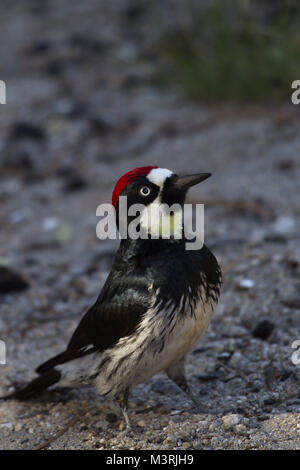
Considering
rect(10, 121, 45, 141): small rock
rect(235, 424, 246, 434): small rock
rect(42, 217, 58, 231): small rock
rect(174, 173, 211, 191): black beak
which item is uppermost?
rect(10, 121, 45, 141): small rock

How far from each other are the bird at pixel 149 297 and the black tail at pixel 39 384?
0.92ft

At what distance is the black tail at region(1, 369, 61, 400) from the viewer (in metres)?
3.60

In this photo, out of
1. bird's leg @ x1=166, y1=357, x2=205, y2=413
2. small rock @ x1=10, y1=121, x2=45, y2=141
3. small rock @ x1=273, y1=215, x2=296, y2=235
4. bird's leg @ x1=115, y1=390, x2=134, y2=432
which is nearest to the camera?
bird's leg @ x1=115, y1=390, x2=134, y2=432

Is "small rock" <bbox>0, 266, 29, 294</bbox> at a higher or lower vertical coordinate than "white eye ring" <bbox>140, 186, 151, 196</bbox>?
lower

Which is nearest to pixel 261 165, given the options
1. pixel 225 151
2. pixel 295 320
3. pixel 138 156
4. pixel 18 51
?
pixel 225 151

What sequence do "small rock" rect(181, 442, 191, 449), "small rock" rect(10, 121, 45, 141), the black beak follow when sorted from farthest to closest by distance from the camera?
"small rock" rect(10, 121, 45, 141) → the black beak → "small rock" rect(181, 442, 191, 449)

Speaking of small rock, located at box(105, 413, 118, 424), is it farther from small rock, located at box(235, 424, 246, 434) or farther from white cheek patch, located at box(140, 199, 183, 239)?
white cheek patch, located at box(140, 199, 183, 239)

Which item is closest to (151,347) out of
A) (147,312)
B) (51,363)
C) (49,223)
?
(147,312)

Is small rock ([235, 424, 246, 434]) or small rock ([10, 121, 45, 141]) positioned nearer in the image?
small rock ([235, 424, 246, 434])

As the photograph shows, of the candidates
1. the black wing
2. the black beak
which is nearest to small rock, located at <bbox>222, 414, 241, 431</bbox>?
the black wing

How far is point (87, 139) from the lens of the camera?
291 inches

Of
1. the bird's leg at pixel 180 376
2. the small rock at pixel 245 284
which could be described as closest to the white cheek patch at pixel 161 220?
the bird's leg at pixel 180 376

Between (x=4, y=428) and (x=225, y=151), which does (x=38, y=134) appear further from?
(x=4, y=428)

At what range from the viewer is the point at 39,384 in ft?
11.9
